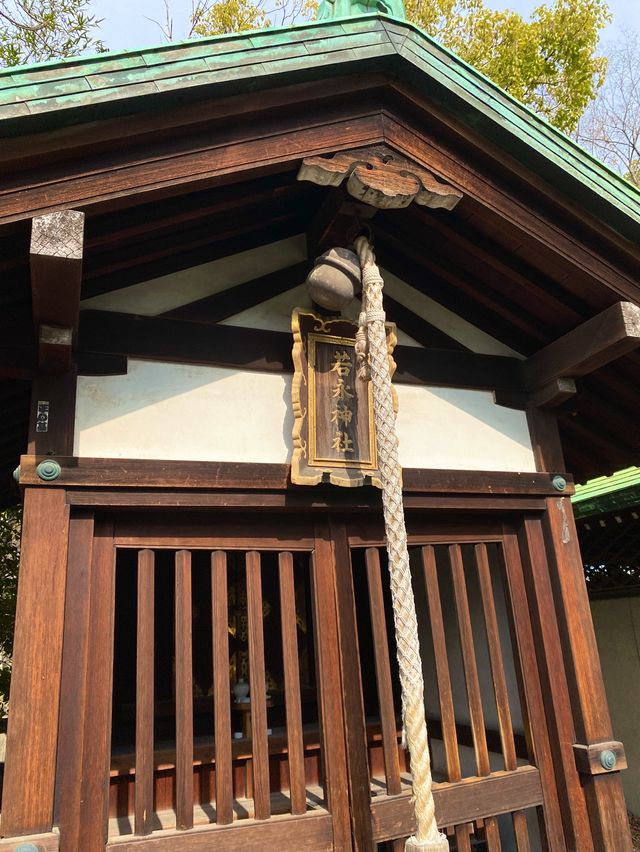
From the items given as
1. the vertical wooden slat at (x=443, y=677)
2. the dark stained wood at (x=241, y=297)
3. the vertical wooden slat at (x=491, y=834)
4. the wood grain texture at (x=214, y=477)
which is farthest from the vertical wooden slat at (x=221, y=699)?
the vertical wooden slat at (x=491, y=834)

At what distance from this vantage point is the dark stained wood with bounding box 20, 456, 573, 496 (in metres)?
3.06

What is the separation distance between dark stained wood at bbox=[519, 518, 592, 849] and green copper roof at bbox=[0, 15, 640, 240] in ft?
6.36

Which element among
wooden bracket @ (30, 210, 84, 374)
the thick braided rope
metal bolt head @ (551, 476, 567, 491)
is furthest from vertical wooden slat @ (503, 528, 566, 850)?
wooden bracket @ (30, 210, 84, 374)

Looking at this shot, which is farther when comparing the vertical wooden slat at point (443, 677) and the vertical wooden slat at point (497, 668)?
the vertical wooden slat at point (497, 668)

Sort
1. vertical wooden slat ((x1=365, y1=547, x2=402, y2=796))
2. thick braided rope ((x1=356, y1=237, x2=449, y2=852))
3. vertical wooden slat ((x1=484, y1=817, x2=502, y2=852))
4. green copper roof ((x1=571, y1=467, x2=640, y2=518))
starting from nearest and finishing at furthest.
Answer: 1. thick braided rope ((x1=356, y1=237, x2=449, y2=852))
2. vertical wooden slat ((x1=365, y1=547, x2=402, y2=796))
3. vertical wooden slat ((x1=484, y1=817, x2=502, y2=852))
4. green copper roof ((x1=571, y1=467, x2=640, y2=518))

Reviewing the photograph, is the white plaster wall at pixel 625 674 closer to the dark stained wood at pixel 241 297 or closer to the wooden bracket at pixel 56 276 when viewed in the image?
the dark stained wood at pixel 241 297

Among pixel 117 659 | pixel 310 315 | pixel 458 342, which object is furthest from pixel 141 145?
pixel 117 659

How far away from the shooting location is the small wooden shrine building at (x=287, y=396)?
2.76 meters

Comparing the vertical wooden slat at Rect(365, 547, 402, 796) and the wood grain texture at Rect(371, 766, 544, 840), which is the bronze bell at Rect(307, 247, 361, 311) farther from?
the wood grain texture at Rect(371, 766, 544, 840)

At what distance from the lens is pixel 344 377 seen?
3.64 metres

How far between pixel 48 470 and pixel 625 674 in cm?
744

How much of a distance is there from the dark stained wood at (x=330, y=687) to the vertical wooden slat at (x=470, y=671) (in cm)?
74

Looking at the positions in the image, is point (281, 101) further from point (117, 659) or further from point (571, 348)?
point (117, 659)

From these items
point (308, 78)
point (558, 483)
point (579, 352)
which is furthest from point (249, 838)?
point (308, 78)
